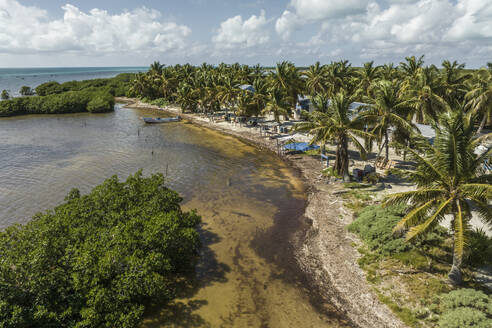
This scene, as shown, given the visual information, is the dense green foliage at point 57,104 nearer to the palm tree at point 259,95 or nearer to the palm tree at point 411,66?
the palm tree at point 259,95

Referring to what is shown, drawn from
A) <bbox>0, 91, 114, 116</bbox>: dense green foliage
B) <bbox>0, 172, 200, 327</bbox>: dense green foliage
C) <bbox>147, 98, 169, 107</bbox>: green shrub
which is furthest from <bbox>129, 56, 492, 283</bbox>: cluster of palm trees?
<bbox>0, 91, 114, 116</bbox>: dense green foliage

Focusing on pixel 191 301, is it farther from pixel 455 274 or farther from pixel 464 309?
pixel 455 274

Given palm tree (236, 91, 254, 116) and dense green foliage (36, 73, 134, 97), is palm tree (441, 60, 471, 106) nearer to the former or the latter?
palm tree (236, 91, 254, 116)

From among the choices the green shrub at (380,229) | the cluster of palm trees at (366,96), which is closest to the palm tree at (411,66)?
the cluster of palm trees at (366,96)

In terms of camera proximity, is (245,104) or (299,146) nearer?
(299,146)

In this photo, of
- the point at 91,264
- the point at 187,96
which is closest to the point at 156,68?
the point at 187,96

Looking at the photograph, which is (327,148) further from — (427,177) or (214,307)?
(214,307)
